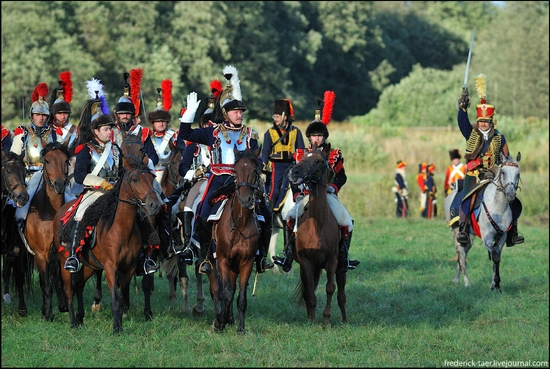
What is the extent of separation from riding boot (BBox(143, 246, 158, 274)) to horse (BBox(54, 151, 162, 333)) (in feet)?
0.42

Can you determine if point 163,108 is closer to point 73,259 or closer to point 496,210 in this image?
point 73,259

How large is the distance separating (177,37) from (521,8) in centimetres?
3640

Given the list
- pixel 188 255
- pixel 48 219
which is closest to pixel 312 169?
pixel 188 255

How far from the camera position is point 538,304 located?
1364 cm

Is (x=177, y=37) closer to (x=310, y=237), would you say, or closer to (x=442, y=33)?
(x=442, y=33)

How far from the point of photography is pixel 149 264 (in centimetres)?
1075

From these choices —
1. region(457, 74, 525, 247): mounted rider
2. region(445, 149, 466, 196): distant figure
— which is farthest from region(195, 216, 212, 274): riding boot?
region(445, 149, 466, 196): distant figure

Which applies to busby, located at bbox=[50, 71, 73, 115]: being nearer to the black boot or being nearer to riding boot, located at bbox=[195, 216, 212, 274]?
riding boot, located at bbox=[195, 216, 212, 274]

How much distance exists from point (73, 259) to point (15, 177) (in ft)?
6.13

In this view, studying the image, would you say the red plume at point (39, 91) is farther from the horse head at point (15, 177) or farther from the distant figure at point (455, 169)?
the distant figure at point (455, 169)

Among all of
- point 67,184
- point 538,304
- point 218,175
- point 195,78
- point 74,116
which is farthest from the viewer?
point 195,78

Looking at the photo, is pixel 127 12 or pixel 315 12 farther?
pixel 315 12

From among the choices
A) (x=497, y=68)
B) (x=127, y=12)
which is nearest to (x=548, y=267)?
(x=127, y=12)

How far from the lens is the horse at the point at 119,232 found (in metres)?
10.1
